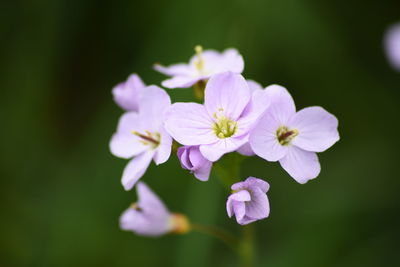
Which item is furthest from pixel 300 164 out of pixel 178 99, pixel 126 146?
pixel 178 99

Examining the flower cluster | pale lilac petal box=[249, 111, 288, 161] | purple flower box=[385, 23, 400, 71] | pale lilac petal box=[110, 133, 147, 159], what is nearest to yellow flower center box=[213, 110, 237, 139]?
the flower cluster

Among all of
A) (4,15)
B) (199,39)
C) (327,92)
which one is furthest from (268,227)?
(4,15)

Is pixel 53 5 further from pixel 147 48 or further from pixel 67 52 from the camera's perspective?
pixel 147 48

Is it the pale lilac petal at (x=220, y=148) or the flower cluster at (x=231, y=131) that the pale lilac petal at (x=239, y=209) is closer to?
the flower cluster at (x=231, y=131)

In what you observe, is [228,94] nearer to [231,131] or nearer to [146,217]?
[231,131]

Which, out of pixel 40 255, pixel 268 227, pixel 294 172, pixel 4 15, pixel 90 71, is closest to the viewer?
pixel 294 172

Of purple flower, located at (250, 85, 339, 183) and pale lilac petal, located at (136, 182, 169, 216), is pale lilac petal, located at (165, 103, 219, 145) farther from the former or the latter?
pale lilac petal, located at (136, 182, 169, 216)
